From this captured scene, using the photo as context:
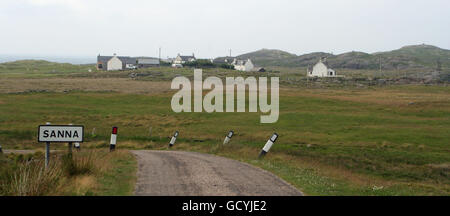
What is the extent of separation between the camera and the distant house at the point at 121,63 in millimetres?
168125

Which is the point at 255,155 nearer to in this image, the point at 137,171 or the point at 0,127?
the point at 137,171

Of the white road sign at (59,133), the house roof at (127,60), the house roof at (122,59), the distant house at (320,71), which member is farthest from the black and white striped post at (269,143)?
the house roof at (122,59)

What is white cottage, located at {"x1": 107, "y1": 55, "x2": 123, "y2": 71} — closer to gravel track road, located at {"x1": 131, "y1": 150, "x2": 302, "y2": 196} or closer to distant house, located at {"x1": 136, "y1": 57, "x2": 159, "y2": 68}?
distant house, located at {"x1": 136, "y1": 57, "x2": 159, "y2": 68}

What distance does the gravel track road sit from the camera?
10.7m

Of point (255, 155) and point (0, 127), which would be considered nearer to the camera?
point (255, 155)

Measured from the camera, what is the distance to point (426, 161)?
87.9ft

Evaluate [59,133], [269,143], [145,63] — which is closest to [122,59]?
[145,63]

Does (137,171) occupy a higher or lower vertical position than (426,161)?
higher

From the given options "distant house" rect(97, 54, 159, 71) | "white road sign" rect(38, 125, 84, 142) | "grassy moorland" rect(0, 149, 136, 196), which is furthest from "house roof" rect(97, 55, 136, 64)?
"white road sign" rect(38, 125, 84, 142)

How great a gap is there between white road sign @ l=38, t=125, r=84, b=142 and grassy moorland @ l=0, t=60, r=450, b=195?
55.3 inches

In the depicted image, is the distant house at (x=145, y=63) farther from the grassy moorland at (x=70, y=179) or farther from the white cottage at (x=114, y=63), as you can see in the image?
the grassy moorland at (x=70, y=179)
